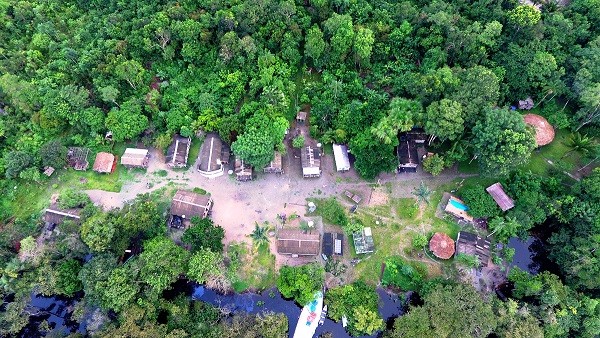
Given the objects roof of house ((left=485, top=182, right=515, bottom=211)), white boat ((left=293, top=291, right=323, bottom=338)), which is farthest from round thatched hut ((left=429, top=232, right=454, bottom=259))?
white boat ((left=293, top=291, right=323, bottom=338))

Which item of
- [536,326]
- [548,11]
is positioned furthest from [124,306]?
[548,11]

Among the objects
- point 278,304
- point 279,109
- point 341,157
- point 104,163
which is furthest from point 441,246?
point 104,163

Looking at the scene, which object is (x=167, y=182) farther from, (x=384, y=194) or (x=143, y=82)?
(x=384, y=194)

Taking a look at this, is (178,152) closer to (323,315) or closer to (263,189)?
(263,189)

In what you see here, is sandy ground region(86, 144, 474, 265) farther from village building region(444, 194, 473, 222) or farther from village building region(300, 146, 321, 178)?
village building region(444, 194, 473, 222)

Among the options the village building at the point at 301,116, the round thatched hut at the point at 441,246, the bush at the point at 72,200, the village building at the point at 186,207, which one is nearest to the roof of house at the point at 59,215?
the bush at the point at 72,200

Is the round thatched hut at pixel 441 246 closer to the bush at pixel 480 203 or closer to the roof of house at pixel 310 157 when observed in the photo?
the bush at pixel 480 203

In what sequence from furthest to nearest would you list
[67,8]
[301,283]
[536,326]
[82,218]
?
1. [67,8]
2. [82,218]
3. [301,283]
4. [536,326]
